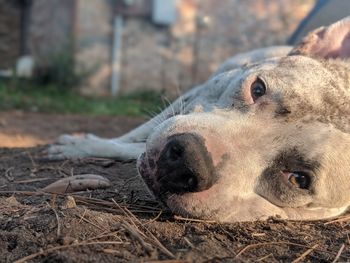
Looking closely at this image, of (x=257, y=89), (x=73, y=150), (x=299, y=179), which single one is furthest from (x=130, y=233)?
(x=73, y=150)

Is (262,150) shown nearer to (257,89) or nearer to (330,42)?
(257,89)

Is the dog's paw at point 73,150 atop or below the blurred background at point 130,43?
atop

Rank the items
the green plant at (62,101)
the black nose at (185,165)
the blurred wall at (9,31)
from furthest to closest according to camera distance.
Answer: the blurred wall at (9,31), the green plant at (62,101), the black nose at (185,165)

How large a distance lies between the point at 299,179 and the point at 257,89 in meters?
0.55

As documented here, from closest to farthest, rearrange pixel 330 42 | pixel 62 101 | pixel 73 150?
pixel 330 42 → pixel 73 150 → pixel 62 101

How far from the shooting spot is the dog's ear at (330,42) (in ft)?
11.3

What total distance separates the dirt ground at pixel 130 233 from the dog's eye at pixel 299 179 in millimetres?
185

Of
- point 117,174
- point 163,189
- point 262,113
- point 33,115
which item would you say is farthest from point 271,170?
point 33,115

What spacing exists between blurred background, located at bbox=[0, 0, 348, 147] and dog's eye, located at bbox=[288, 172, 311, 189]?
6.56 metres

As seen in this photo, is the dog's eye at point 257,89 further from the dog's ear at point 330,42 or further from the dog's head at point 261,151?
the dog's ear at point 330,42

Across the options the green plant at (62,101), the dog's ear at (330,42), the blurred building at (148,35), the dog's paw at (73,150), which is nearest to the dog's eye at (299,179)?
the dog's ear at (330,42)

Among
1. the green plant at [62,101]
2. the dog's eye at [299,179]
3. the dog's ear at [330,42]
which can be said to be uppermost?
the dog's ear at [330,42]

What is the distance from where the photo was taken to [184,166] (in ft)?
7.12

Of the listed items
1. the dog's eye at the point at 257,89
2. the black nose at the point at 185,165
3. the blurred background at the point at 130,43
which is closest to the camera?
the black nose at the point at 185,165
